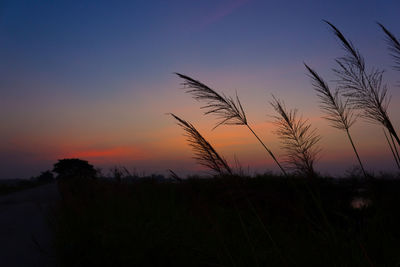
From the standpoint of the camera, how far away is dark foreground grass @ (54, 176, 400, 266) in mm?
2340

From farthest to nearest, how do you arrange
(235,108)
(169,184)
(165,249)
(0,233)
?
(169,184) → (0,233) → (165,249) → (235,108)

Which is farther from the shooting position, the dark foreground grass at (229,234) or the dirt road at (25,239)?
the dirt road at (25,239)

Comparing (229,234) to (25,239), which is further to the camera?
(25,239)

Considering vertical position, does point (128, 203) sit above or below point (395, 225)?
above

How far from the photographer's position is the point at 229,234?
421 centimetres

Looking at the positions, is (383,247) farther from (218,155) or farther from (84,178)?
(84,178)

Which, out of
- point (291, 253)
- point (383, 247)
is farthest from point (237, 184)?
point (383, 247)

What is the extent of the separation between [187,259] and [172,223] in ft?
3.44

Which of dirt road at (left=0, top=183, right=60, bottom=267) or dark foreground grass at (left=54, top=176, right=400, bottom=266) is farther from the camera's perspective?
dirt road at (left=0, top=183, right=60, bottom=267)

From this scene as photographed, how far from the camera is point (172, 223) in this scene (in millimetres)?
4730

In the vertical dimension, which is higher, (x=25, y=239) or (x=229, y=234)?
(x=229, y=234)

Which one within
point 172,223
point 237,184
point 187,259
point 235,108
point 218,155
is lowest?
point 187,259

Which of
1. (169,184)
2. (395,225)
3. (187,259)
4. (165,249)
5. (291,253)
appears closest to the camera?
(291,253)

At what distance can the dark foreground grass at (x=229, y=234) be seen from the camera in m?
2.34
